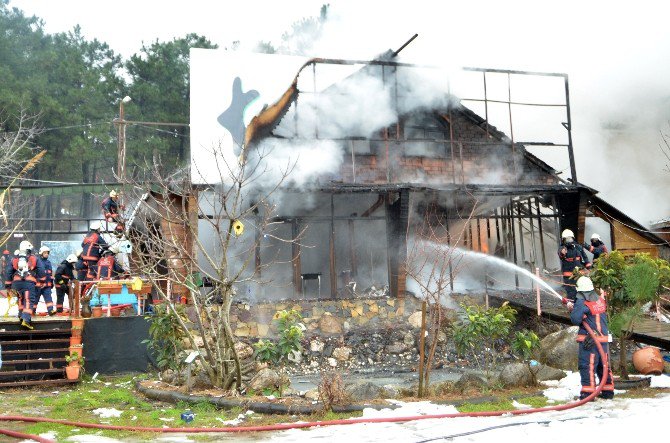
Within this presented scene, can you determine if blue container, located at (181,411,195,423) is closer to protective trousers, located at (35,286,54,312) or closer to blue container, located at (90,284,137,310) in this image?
blue container, located at (90,284,137,310)

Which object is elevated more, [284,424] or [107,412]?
[284,424]

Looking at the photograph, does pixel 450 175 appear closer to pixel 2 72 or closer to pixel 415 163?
pixel 415 163

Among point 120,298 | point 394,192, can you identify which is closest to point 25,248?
→ point 120,298

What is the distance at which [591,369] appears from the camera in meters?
8.73

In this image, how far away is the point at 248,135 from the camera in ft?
53.9

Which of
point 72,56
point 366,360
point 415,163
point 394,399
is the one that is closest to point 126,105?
point 72,56

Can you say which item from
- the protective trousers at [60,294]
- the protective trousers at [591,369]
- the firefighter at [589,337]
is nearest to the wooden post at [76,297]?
the protective trousers at [60,294]

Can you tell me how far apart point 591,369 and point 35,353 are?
10.3 meters

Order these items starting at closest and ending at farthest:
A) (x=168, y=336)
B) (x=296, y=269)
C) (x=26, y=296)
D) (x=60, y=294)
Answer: (x=168, y=336)
(x=26, y=296)
(x=60, y=294)
(x=296, y=269)

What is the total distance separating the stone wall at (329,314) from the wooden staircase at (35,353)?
4.33 meters

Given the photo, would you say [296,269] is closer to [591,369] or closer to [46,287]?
[46,287]

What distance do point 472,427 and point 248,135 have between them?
36.2 feet

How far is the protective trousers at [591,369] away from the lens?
8.69 m

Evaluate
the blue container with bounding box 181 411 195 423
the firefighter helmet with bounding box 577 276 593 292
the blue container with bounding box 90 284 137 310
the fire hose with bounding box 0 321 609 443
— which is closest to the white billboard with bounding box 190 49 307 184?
the blue container with bounding box 90 284 137 310
